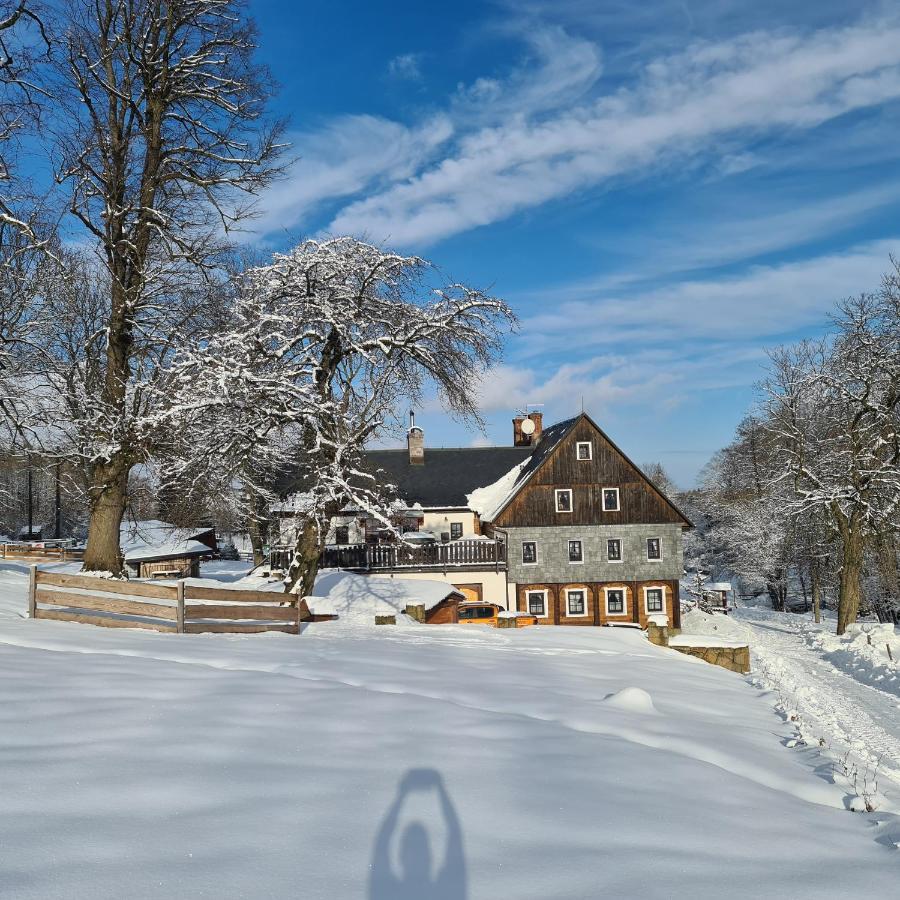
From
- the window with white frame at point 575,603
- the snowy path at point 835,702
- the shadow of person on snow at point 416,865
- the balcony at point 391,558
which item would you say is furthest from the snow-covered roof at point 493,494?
the shadow of person on snow at point 416,865

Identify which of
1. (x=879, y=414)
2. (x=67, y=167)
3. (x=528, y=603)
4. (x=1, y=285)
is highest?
(x=67, y=167)

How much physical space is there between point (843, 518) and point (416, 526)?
19191mm

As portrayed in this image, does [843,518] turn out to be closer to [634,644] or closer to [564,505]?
[564,505]

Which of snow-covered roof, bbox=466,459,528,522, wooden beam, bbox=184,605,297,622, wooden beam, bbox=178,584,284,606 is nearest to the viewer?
wooden beam, bbox=184,605,297,622

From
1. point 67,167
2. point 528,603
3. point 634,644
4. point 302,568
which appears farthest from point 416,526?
point 67,167

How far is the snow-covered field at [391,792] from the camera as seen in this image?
3818 mm

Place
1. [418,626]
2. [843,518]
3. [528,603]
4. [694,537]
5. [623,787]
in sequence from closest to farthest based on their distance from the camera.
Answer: [623,787] → [418,626] → [843,518] → [528,603] → [694,537]

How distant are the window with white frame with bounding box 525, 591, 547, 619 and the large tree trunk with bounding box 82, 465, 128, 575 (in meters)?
22.2

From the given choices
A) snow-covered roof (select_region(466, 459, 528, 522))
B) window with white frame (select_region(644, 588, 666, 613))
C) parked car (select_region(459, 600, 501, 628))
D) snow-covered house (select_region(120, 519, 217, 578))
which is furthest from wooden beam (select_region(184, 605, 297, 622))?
snow-covered house (select_region(120, 519, 217, 578))

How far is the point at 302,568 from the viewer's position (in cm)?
1792

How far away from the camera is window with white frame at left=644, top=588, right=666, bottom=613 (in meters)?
35.4

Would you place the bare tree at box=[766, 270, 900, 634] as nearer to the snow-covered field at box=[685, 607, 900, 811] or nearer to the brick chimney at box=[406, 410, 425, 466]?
the snow-covered field at box=[685, 607, 900, 811]

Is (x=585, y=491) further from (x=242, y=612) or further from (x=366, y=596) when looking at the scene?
(x=242, y=612)

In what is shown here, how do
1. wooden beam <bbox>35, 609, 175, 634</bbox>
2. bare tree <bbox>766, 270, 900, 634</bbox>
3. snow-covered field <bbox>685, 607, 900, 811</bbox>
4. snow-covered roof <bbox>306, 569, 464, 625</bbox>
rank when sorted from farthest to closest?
bare tree <bbox>766, 270, 900, 634</bbox> < snow-covered roof <bbox>306, 569, 464, 625</bbox> < wooden beam <bbox>35, 609, 175, 634</bbox> < snow-covered field <bbox>685, 607, 900, 811</bbox>
